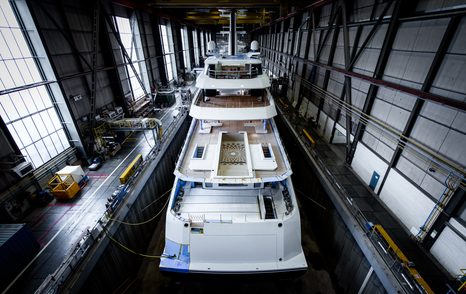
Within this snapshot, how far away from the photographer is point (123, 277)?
6477 mm

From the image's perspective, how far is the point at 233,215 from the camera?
607 centimetres

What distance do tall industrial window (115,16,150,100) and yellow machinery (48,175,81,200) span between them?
10921 millimetres

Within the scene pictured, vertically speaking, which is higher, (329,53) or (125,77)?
(329,53)

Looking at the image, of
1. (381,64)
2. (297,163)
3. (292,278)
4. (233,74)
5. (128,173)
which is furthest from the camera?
(297,163)

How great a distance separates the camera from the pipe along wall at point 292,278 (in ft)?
18.7

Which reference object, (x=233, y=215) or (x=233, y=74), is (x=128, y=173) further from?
(x=233, y=74)

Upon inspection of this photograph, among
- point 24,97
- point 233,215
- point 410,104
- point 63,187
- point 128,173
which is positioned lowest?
point 63,187

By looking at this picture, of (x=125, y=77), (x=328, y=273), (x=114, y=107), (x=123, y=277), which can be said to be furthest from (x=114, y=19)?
(x=328, y=273)

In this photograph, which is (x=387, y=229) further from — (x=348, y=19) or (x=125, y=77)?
(x=125, y=77)

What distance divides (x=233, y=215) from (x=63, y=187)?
719 centimetres

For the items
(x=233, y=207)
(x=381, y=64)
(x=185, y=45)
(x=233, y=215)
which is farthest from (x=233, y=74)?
(x=185, y=45)

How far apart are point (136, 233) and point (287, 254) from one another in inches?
205

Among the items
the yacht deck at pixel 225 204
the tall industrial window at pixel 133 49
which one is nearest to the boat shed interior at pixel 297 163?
the yacht deck at pixel 225 204

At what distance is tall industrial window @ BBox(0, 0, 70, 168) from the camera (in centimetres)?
792
